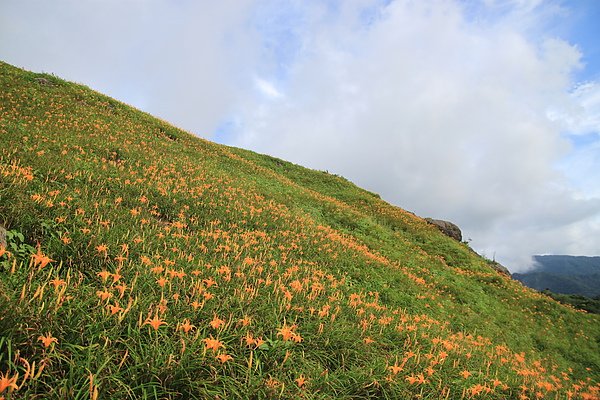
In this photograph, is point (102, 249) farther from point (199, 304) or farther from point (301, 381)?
point (301, 381)

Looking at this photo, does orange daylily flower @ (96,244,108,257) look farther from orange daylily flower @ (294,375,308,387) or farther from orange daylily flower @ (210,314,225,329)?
orange daylily flower @ (294,375,308,387)

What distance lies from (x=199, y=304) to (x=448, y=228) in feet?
103

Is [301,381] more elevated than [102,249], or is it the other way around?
[102,249]

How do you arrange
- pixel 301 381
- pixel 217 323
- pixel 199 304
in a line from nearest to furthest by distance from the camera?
pixel 301 381
pixel 217 323
pixel 199 304

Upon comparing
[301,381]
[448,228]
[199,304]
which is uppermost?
[448,228]

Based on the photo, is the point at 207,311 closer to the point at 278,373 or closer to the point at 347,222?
the point at 278,373

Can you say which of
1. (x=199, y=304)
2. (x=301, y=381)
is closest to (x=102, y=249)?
(x=199, y=304)

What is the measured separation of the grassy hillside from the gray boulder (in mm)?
15570

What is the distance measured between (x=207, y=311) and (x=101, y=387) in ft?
5.14

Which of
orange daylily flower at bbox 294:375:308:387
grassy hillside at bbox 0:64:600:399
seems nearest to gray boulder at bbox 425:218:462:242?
grassy hillside at bbox 0:64:600:399

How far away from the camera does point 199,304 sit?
390 centimetres

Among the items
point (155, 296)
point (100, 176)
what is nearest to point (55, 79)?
point (100, 176)

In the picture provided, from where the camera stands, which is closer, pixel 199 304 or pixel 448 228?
pixel 199 304

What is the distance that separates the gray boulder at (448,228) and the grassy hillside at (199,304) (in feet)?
51.1
